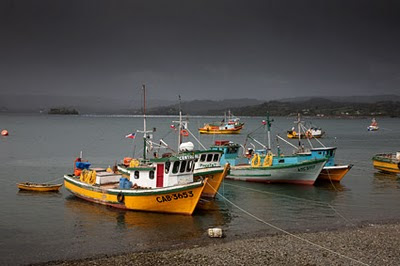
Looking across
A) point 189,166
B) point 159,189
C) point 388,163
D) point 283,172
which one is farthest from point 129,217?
point 388,163

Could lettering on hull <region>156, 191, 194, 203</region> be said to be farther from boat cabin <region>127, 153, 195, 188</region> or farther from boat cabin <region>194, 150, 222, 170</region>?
boat cabin <region>194, 150, 222, 170</region>

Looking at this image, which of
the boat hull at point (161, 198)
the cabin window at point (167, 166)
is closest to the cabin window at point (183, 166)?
the cabin window at point (167, 166)

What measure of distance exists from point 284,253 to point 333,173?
24.1 meters

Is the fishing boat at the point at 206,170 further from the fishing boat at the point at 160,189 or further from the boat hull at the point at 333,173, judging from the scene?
the boat hull at the point at 333,173

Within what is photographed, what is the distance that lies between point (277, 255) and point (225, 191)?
18196 mm

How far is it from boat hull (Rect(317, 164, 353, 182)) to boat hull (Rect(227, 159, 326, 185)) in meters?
2.25

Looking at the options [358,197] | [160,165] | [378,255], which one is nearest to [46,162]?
[160,165]

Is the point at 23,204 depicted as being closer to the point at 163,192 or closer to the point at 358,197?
the point at 163,192

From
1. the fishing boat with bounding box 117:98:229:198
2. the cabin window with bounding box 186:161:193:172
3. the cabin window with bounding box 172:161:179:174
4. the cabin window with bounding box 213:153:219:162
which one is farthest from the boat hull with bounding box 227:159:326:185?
the cabin window with bounding box 172:161:179:174

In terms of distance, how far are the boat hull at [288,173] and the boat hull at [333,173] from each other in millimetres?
2249

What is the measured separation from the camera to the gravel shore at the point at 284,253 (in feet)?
57.8

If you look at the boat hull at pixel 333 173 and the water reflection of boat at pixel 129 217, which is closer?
the water reflection of boat at pixel 129 217

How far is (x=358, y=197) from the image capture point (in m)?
34.8

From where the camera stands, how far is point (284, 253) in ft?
61.4
